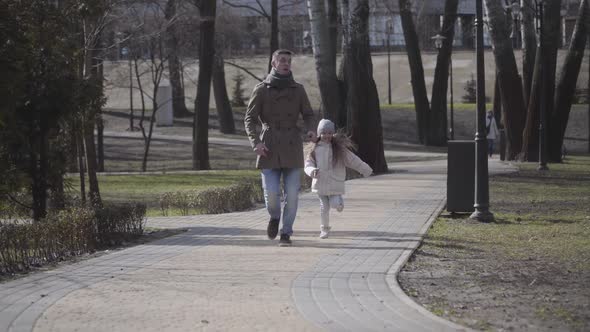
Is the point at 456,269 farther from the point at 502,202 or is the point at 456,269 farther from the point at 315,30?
the point at 315,30

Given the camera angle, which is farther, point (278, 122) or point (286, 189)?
point (286, 189)

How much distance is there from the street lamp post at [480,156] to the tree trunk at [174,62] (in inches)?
670

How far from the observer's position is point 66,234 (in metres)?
10.5

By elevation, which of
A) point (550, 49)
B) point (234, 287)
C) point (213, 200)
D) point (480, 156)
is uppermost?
point (550, 49)

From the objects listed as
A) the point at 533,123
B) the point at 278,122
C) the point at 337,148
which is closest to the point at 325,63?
the point at 533,123

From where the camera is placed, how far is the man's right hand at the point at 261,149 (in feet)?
34.6

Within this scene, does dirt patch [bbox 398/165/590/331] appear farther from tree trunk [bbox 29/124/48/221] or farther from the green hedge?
tree trunk [bbox 29/124/48/221]

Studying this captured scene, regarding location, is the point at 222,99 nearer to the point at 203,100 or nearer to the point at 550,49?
the point at 203,100

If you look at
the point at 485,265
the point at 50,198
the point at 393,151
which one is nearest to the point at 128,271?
the point at 485,265

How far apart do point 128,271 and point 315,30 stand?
52.0ft

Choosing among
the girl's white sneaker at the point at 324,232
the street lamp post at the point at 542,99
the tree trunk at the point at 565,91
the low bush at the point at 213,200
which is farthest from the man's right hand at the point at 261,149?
the tree trunk at the point at 565,91

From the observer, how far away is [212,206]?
15.8m

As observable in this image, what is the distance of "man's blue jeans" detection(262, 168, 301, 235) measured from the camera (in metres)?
10.8

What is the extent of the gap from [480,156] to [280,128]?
3.88m
